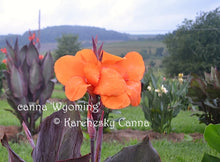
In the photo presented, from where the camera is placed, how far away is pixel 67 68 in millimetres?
485

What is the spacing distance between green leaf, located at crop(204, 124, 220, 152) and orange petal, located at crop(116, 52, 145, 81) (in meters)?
0.31

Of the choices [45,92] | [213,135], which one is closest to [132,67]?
[213,135]

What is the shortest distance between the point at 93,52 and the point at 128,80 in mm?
105

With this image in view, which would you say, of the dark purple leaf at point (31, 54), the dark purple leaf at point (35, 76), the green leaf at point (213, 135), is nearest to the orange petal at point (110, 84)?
the green leaf at point (213, 135)

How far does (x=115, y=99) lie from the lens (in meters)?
0.45

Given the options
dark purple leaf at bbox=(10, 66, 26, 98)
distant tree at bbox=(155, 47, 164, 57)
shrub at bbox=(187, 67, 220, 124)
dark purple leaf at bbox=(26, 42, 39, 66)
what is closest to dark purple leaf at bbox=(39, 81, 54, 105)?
dark purple leaf at bbox=(10, 66, 26, 98)

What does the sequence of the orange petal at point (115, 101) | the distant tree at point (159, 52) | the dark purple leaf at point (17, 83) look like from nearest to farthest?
1. the orange petal at point (115, 101)
2. the dark purple leaf at point (17, 83)
3. the distant tree at point (159, 52)

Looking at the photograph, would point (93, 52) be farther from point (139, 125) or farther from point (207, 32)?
point (207, 32)

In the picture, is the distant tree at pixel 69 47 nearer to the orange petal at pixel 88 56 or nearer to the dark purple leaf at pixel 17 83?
the dark purple leaf at pixel 17 83

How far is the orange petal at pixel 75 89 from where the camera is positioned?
452mm

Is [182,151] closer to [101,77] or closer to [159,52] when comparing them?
[101,77]

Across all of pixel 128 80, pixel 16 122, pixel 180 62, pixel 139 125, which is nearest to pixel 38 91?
pixel 16 122

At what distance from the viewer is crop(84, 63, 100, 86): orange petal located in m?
0.46

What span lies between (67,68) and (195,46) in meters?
29.9
